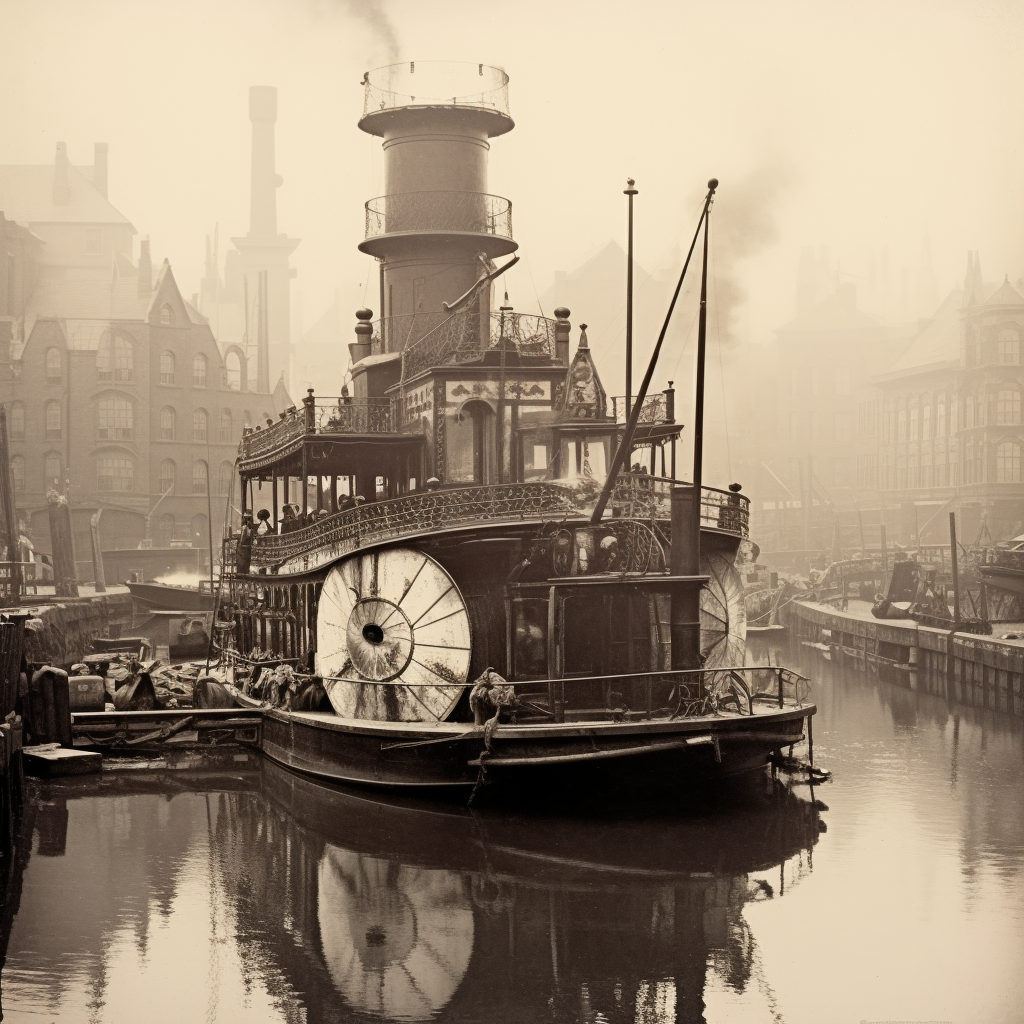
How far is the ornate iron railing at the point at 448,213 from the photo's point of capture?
30812 mm

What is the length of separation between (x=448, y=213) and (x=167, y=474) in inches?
2143

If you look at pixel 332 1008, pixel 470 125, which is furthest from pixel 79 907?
pixel 470 125

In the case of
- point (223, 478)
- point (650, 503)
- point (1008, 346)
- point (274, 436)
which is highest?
point (1008, 346)

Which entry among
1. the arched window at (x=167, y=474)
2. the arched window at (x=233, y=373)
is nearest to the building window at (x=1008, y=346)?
the arched window at (x=233, y=373)

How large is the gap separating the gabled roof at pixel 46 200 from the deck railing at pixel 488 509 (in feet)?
239

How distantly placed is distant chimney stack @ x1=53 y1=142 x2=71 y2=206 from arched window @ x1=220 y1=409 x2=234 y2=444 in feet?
64.2

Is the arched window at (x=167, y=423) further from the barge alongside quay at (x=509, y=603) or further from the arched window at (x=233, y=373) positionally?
the barge alongside quay at (x=509, y=603)

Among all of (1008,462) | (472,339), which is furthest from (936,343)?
(472,339)

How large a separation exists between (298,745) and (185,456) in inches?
2433

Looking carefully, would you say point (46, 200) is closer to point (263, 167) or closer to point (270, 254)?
point (263, 167)

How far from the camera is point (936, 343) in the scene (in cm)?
8431

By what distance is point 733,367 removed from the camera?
97.9m

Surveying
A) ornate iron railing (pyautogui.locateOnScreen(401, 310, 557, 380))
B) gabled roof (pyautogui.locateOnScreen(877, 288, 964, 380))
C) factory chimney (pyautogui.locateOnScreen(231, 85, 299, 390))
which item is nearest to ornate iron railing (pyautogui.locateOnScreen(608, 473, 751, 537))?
ornate iron railing (pyautogui.locateOnScreen(401, 310, 557, 380))

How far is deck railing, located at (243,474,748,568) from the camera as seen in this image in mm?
20328
